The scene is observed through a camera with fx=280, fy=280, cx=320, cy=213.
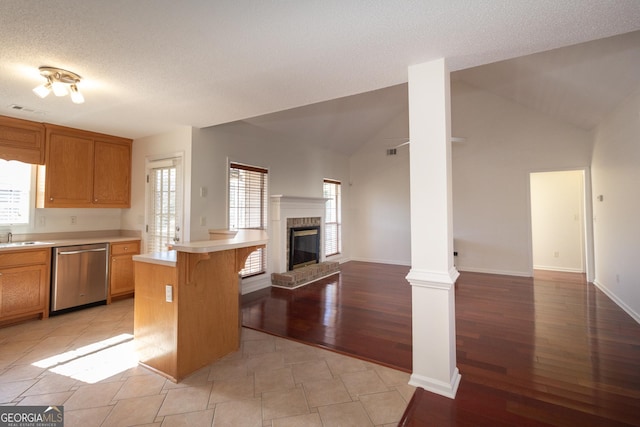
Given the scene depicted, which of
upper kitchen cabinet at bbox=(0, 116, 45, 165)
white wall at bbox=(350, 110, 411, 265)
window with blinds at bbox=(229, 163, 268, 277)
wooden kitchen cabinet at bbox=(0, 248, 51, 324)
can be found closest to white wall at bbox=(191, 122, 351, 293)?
window with blinds at bbox=(229, 163, 268, 277)

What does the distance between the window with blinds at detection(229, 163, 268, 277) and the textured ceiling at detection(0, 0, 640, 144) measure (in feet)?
6.05

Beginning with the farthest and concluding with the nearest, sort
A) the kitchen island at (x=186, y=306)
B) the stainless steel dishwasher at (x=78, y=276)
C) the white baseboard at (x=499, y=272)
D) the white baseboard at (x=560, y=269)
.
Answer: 1. the white baseboard at (x=560, y=269)
2. the white baseboard at (x=499, y=272)
3. the stainless steel dishwasher at (x=78, y=276)
4. the kitchen island at (x=186, y=306)

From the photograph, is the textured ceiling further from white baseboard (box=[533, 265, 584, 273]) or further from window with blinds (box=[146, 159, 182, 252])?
white baseboard (box=[533, 265, 584, 273])

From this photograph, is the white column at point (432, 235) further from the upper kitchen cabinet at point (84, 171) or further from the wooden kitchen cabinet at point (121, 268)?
the upper kitchen cabinet at point (84, 171)

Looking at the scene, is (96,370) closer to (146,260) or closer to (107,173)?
(146,260)

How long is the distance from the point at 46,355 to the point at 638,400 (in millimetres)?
4766

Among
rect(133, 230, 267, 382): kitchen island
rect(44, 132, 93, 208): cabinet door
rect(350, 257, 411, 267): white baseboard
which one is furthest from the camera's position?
rect(350, 257, 411, 267): white baseboard

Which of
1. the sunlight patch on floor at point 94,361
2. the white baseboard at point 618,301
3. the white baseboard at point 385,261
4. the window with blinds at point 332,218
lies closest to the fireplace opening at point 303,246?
the window with blinds at point 332,218

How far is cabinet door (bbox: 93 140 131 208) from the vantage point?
414 centimetres

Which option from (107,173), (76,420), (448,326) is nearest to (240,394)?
(76,420)

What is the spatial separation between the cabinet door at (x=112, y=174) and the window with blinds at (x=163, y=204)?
480 mm

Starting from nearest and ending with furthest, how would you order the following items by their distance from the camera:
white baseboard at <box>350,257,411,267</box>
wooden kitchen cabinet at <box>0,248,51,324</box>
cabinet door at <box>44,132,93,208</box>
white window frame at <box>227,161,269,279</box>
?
wooden kitchen cabinet at <box>0,248,51,324</box>
cabinet door at <box>44,132,93,208</box>
white window frame at <box>227,161,269,279</box>
white baseboard at <box>350,257,411,267</box>

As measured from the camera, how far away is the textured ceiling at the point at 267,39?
159 centimetres

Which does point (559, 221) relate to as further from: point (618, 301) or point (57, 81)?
point (57, 81)
